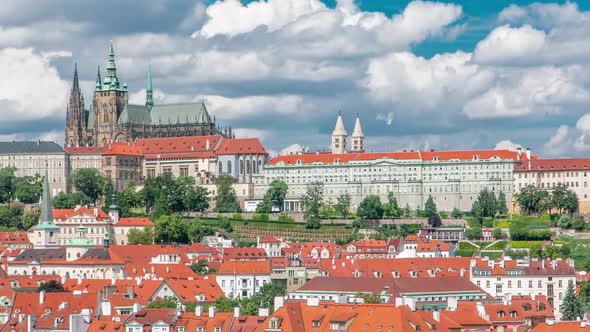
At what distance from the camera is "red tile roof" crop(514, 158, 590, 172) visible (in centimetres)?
18262

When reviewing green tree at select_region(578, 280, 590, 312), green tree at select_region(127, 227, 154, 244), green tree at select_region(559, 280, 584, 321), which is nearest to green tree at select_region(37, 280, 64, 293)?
green tree at select_region(559, 280, 584, 321)

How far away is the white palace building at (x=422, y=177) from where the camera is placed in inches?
7441

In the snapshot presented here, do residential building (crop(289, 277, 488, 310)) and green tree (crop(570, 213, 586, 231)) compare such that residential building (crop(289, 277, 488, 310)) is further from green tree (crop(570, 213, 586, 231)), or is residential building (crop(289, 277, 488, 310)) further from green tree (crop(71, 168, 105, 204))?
green tree (crop(71, 168, 105, 204))

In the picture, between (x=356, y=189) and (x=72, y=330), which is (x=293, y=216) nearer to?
(x=356, y=189)

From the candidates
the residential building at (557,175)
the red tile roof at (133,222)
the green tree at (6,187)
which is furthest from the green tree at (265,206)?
the green tree at (6,187)

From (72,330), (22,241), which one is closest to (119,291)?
(72,330)

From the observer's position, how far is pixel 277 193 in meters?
188

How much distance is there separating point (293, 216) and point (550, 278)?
7634cm

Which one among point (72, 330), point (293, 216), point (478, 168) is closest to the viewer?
point (72, 330)

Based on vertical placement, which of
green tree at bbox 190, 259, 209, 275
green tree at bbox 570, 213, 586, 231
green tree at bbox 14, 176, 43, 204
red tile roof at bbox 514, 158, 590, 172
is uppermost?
red tile roof at bbox 514, 158, 590, 172

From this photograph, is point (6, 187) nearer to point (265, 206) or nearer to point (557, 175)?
point (265, 206)

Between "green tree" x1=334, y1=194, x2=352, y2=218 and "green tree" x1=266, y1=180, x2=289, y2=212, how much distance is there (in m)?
7.09

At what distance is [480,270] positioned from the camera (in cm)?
10200

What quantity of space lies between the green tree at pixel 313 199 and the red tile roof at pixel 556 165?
25.0m
